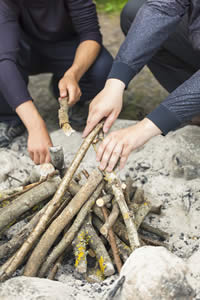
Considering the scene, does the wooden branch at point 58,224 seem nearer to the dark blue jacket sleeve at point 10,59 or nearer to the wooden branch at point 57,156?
the wooden branch at point 57,156

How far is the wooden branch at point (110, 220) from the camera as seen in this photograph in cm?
156

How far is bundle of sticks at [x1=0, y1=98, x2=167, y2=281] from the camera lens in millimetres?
1553

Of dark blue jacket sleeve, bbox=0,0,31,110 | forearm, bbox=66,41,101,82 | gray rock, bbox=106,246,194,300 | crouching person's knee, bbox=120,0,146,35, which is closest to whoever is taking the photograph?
gray rock, bbox=106,246,194,300

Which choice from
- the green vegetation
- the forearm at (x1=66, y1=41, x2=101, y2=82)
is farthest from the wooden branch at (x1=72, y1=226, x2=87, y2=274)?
the green vegetation

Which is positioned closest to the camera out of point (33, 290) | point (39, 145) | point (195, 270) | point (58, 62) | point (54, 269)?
point (33, 290)

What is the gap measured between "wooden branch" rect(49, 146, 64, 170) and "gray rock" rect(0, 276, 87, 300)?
2.14 ft

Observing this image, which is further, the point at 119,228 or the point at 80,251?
the point at 119,228

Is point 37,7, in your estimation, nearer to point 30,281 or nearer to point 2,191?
point 2,191

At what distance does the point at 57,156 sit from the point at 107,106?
390 millimetres

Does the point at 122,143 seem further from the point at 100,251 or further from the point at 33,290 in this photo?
the point at 33,290

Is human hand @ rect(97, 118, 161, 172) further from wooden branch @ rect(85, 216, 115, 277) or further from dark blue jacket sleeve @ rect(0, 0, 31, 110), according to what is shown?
dark blue jacket sleeve @ rect(0, 0, 31, 110)

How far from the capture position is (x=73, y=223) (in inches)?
65.1

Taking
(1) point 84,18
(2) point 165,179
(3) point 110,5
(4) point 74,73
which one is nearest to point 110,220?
(2) point 165,179


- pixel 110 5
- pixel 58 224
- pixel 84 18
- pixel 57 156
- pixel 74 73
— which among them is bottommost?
pixel 110 5
